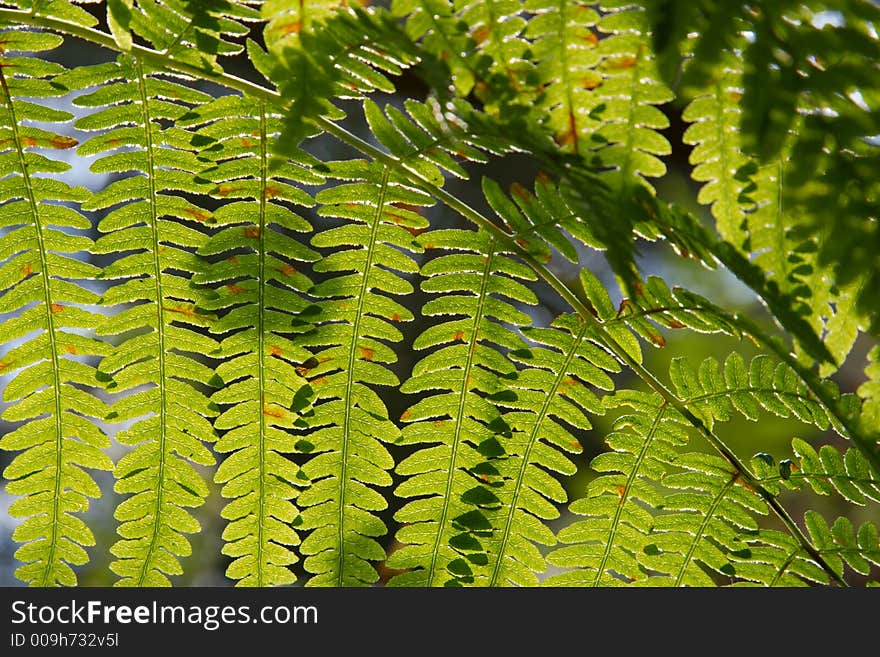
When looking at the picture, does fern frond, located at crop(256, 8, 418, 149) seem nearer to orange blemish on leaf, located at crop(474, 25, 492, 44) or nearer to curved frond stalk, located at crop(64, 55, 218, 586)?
orange blemish on leaf, located at crop(474, 25, 492, 44)

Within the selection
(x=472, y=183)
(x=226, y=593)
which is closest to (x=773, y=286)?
(x=226, y=593)

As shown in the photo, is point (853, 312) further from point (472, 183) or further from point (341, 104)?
point (341, 104)

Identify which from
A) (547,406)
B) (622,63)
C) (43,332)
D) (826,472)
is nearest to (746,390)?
(826,472)

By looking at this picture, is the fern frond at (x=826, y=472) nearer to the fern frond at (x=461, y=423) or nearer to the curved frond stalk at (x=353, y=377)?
the fern frond at (x=461, y=423)

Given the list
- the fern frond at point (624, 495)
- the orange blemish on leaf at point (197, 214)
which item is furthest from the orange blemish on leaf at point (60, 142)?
Result: the fern frond at point (624, 495)

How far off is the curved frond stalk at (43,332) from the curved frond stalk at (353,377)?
0.36m

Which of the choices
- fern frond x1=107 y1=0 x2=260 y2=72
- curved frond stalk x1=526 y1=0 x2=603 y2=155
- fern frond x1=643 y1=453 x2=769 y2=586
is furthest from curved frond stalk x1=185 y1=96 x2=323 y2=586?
fern frond x1=643 y1=453 x2=769 y2=586

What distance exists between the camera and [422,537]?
135 cm

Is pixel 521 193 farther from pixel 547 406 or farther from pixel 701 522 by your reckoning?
pixel 701 522

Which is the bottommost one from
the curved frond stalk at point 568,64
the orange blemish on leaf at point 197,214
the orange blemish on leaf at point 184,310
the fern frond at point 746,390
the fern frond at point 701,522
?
the fern frond at point 701,522

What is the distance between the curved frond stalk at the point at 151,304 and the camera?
4.01ft

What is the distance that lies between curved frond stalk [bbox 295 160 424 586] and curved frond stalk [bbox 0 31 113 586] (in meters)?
0.36

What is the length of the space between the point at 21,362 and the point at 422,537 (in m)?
0.73

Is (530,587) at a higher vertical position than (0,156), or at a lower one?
lower
